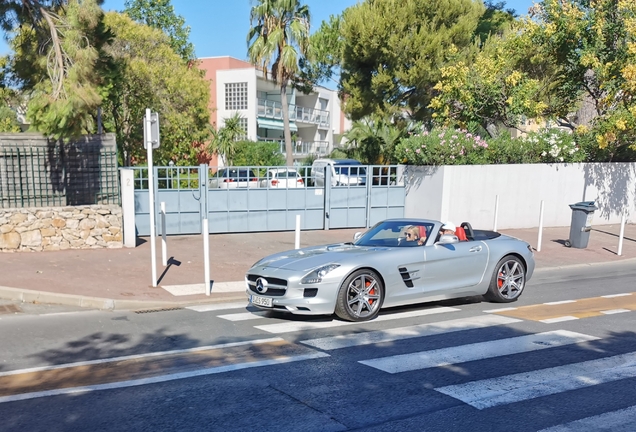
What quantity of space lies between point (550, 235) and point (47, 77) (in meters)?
15.6

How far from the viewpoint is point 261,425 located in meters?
4.68

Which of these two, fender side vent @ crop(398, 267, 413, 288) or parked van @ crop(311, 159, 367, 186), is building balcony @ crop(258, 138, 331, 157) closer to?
parked van @ crop(311, 159, 367, 186)

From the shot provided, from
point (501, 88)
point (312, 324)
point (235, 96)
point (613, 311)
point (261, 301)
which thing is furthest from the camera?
point (235, 96)

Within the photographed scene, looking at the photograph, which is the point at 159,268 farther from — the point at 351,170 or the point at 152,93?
the point at 152,93

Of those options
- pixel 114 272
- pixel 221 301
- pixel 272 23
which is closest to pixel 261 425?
pixel 221 301

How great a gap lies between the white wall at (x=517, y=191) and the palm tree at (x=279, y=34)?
9883 millimetres

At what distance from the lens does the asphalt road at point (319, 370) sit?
4.86 meters

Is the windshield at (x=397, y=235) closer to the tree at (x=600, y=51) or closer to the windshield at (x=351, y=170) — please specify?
the windshield at (x=351, y=170)

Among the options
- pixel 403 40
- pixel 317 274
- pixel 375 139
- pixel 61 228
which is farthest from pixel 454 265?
pixel 403 40

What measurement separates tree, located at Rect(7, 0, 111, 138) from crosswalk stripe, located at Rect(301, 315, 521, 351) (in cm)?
927

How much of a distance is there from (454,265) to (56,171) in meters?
10.6

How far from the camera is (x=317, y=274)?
804 cm

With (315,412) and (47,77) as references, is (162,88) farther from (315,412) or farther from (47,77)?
(315,412)

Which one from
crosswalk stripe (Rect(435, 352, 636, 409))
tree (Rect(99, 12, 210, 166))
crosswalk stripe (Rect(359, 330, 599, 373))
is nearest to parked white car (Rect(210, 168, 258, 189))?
crosswalk stripe (Rect(359, 330, 599, 373))
